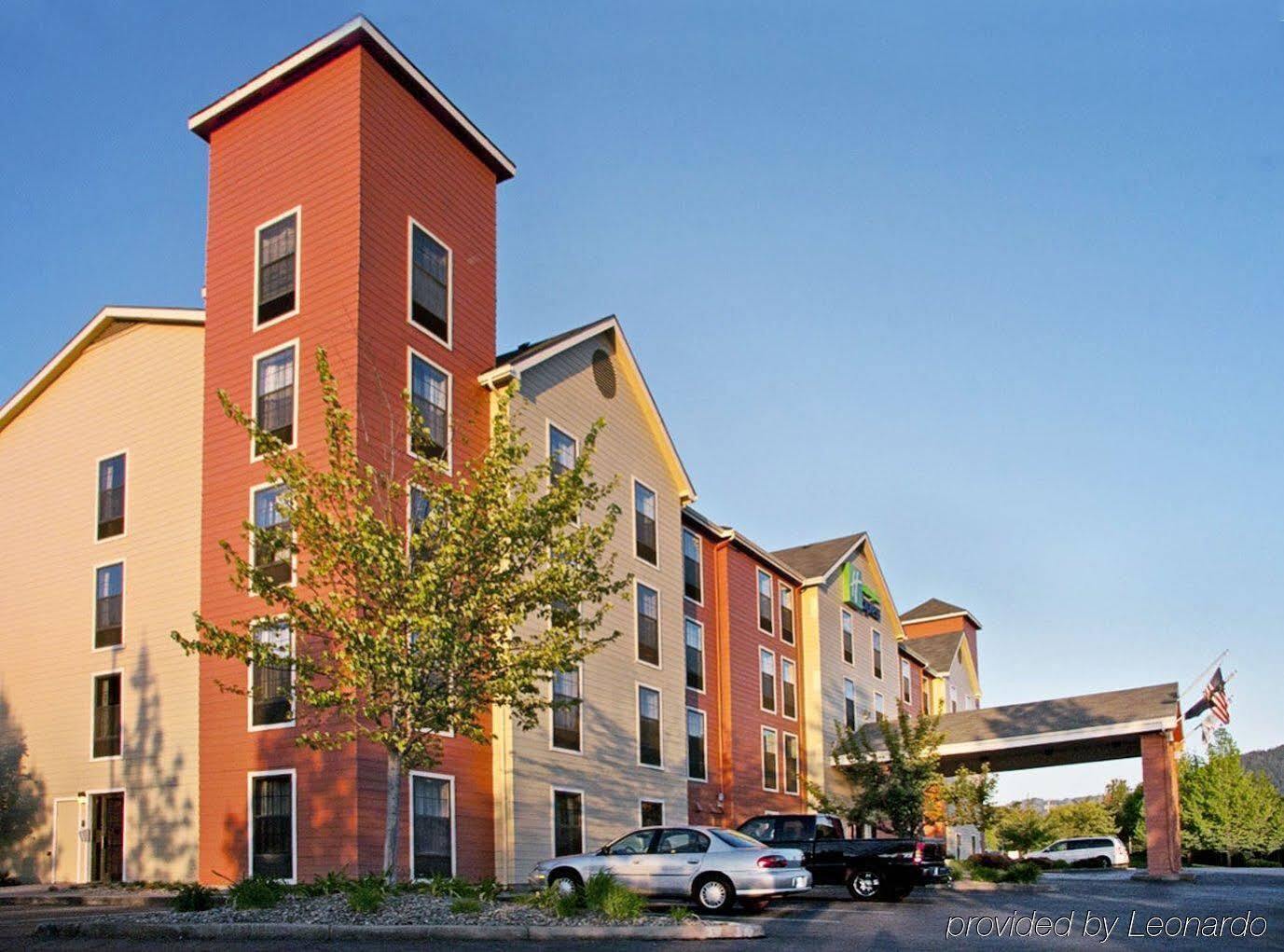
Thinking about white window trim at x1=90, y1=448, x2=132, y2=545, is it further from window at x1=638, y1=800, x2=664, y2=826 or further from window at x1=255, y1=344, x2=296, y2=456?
window at x1=638, y1=800, x2=664, y2=826

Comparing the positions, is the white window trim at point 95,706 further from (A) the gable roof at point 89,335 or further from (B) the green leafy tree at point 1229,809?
(B) the green leafy tree at point 1229,809

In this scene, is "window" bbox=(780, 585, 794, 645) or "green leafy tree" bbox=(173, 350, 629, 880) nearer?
"green leafy tree" bbox=(173, 350, 629, 880)

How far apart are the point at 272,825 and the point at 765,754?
2259cm

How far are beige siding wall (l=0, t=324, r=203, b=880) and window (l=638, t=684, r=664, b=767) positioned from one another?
11851 mm

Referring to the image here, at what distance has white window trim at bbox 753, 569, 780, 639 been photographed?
44694mm

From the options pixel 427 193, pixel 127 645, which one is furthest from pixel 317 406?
pixel 127 645

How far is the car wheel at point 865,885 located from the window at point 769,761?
16943 millimetres

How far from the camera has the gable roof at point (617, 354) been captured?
1163 inches

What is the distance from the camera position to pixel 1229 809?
65188 mm

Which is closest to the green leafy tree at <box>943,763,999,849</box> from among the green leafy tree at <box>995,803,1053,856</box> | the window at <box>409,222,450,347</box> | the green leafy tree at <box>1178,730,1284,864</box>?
the green leafy tree at <box>995,803,1053,856</box>

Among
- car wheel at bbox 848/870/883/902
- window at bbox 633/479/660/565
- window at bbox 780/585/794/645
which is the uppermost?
window at bbox 633/479/660/565

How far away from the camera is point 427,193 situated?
29297 mm

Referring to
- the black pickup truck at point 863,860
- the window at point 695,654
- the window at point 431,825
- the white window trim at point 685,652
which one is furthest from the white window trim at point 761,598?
the window at point 431,825

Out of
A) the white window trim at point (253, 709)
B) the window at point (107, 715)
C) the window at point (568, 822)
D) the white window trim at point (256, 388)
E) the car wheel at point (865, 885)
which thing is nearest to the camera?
the white window trim at point (253, 709)
